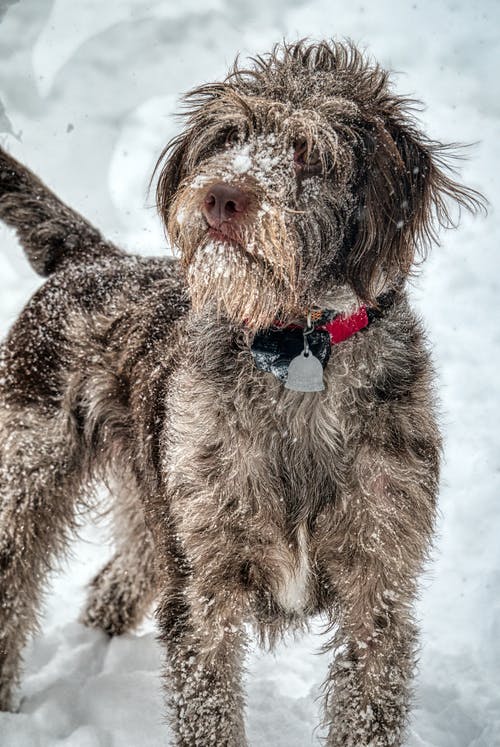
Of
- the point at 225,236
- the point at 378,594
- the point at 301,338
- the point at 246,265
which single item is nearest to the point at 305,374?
the point at 301,338

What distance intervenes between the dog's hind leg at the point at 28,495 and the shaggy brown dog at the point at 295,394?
0.48m

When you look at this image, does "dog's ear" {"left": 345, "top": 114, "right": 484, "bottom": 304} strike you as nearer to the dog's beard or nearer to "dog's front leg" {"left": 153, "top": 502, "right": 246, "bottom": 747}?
the dog's beard

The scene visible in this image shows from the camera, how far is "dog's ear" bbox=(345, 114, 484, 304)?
257 cm

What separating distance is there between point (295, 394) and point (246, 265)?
59 cm

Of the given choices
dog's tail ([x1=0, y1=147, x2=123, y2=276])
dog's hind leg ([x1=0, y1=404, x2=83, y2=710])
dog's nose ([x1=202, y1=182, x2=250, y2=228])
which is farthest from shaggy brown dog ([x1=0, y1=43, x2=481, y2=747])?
dog's tail ([x1=0, y1=147, x2=123, y2=276])

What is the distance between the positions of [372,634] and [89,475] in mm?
1565

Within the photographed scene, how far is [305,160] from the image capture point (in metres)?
2.50

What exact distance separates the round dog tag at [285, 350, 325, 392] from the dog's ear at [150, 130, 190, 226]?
2.34 ft

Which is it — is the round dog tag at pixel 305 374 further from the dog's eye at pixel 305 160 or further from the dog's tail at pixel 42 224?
the dog's tail at pixel 42 224

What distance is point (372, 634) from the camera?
292cm

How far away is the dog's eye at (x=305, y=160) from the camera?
247 centimetres

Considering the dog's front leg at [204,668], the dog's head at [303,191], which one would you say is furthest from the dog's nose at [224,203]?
the dog's front leg at [204,668]

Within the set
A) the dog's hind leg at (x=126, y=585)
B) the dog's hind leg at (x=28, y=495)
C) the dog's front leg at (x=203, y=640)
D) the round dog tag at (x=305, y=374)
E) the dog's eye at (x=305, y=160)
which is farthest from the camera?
the dog's hind leg at (x=126, y=585)

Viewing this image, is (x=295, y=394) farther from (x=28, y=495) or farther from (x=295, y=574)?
(x=28, y=495)
